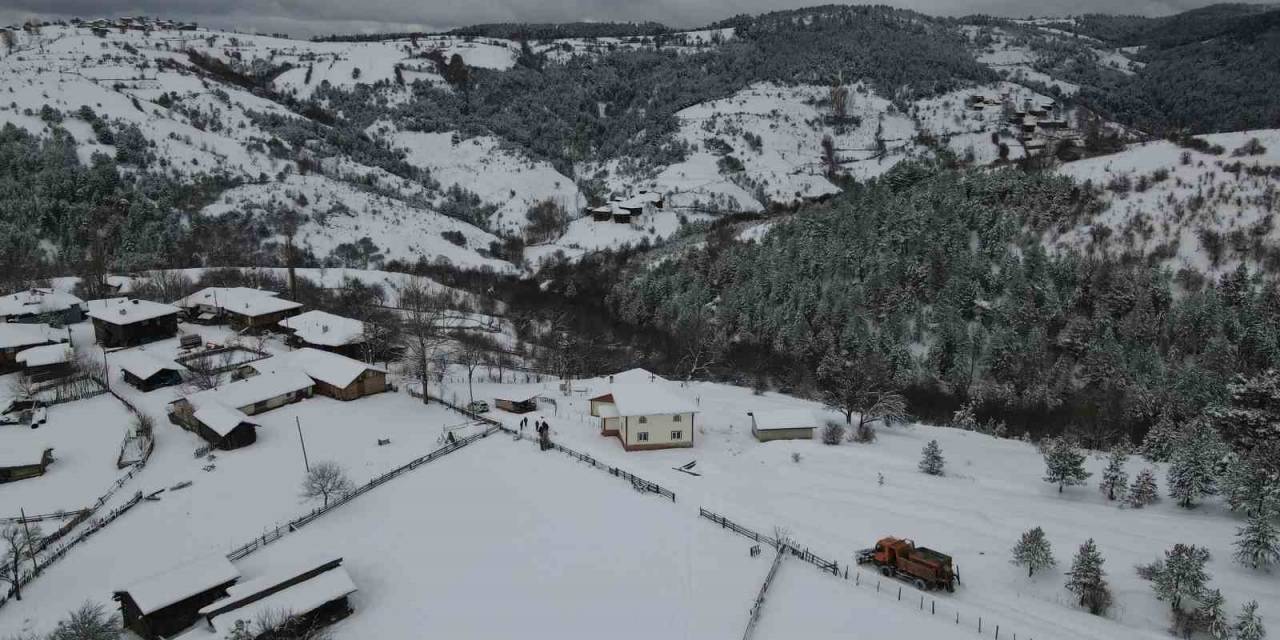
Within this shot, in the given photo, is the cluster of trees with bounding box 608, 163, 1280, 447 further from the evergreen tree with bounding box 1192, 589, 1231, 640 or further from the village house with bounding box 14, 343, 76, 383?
the village house with bounding box 14, 343, 76, 383

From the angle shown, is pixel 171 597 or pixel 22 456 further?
pixel 22 456

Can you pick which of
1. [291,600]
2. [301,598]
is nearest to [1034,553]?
[301,598]

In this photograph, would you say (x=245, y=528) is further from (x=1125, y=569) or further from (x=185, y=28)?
(x=185, y=28)

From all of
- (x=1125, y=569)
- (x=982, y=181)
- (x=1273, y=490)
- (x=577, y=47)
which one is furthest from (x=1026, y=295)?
(x=577, y=47)

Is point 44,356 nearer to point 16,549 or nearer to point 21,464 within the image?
point 21,464

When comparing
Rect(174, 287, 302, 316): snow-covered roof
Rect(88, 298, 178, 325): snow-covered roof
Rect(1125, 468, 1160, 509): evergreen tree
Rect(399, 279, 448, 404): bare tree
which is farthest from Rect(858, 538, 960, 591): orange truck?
Rect(88, 298, 178, 325): snow-covered roof

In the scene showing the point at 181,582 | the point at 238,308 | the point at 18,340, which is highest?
the point at 238,308
